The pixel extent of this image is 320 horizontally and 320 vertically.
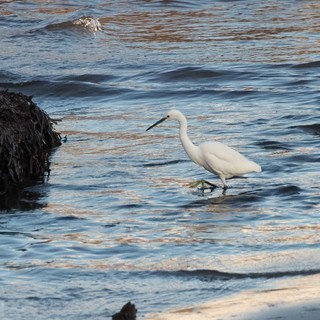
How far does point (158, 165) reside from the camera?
1173 centimetres

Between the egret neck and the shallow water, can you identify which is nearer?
the shallow water

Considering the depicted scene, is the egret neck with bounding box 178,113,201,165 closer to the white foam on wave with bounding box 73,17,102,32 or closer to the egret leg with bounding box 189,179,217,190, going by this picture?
the egret leg with bounding box 189,179,217,190

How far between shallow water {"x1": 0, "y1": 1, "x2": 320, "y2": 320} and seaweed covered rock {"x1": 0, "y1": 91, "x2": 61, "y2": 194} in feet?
0.64

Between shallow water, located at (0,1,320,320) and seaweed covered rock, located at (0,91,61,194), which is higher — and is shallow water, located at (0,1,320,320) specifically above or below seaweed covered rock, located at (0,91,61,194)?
below

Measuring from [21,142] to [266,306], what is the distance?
16.2 feet

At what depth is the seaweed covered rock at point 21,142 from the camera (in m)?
10.6

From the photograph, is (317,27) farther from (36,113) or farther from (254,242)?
(254,242)

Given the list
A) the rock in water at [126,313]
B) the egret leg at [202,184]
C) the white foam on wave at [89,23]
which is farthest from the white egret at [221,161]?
the white foam on wave at [89,23]

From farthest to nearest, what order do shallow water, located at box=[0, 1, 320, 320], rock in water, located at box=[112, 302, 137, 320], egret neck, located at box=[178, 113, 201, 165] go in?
1. egret neck, located at box=[178, 113, 201, 165]
2. shallow water, located at box=[0, 1, 320, 320]
3. rock in water, located at box=[112, 302, 137, 320]

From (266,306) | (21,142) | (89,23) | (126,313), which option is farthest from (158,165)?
(89,23)

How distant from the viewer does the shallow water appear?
25.2 feet

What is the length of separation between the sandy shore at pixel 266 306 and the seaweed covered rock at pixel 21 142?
13.4ft

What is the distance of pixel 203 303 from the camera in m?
7.03

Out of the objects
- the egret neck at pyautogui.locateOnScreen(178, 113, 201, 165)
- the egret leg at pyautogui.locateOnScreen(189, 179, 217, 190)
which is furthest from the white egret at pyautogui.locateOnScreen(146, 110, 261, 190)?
the egret leg at pyautogui.locateOnScreen(189, 179, 217, 190)
